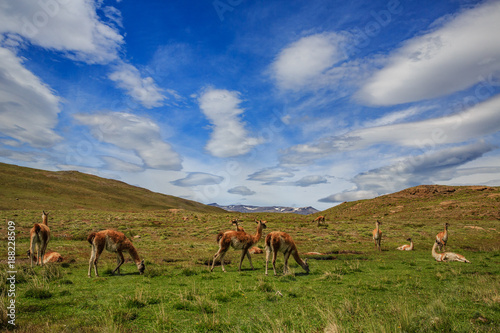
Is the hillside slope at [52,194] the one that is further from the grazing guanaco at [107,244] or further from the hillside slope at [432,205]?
the hillside slope at [432,205]

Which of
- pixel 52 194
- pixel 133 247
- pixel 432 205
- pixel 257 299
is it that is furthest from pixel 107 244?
pixel 52 194

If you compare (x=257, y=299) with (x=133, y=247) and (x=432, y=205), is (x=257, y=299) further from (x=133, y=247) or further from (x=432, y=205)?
(x=432, y=205)

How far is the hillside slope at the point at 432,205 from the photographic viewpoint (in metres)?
52.6

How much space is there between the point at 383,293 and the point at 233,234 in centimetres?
767

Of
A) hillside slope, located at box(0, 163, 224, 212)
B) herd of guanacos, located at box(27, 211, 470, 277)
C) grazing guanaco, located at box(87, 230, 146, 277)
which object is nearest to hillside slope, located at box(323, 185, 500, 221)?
herd of guanacos, located at box(27, 211, 470, 277)

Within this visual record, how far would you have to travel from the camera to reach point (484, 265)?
15.2 meters

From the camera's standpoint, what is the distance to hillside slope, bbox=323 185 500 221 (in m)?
52.6

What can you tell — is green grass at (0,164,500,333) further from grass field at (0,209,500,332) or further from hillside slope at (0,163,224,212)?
hillside slope at (0,163,224,212)

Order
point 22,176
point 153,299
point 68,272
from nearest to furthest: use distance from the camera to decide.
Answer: point 153,299, point 68,272, point 22,176

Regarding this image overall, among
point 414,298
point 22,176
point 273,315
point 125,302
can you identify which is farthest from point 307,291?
point 22,176

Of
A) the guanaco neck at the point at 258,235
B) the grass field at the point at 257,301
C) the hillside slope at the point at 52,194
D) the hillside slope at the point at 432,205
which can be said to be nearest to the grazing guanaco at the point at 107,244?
the grass field at the point at 257,301

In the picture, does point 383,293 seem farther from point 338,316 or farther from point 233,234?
point 233,234

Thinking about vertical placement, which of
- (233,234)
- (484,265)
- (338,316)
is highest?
(233,234)

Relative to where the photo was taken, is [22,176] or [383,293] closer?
[383,293]
